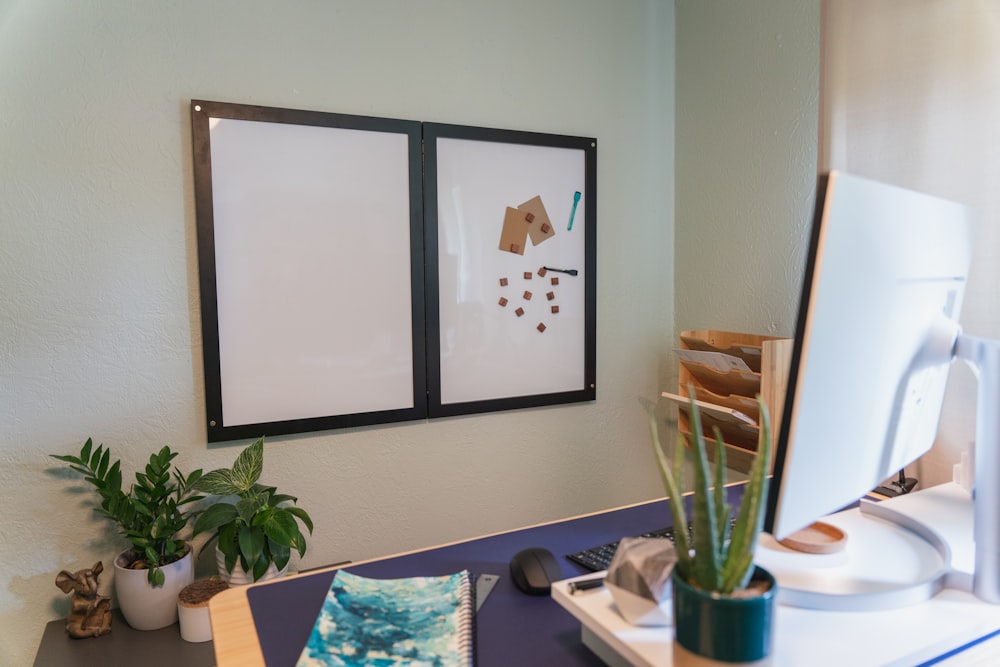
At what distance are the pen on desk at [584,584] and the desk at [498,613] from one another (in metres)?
0.02

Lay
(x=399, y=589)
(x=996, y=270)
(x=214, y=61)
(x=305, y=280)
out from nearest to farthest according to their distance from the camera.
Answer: (x=399, y=589)
(x=996, y=270)
(x=214, y=61)
(x=305, y=280)

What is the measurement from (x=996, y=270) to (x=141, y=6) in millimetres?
2280

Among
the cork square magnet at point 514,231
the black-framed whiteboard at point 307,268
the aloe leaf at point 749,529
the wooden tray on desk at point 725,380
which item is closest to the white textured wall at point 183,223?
the black-framed whiteboard at point 307,268

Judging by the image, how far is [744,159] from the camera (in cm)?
226

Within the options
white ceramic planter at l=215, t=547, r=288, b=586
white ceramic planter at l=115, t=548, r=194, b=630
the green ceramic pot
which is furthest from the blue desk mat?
white ceramic planter at l=115, t=548, r=194, b=630

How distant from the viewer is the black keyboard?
1114 mm

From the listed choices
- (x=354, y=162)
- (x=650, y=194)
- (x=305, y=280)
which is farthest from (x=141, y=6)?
(x=650, y=194)

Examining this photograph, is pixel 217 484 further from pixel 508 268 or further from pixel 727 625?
pixel 727 625

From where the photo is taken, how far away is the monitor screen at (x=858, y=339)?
2.38 feet

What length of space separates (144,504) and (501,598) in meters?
1.13

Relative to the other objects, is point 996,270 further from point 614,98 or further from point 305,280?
point 305,280

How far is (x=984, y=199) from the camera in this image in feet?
5.00

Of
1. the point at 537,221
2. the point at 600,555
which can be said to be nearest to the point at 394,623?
the point at 600,555

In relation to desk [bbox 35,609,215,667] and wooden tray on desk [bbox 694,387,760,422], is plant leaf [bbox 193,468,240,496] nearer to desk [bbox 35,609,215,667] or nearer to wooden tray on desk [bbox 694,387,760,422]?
desk [bbox 35,609,215,667]
